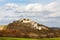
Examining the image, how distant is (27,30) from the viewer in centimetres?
3288

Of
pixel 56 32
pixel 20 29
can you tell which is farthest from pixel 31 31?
pixel 56 32

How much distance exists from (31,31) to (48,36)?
2.48 meters

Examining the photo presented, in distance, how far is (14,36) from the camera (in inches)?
1268

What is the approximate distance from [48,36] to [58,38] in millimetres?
→ 1487

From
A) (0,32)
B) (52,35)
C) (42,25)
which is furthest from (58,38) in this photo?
(0,32)

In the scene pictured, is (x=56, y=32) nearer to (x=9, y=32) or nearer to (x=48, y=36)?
(x=48, y=36)

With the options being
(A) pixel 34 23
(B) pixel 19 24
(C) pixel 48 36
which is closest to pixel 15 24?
(B) pixel 19 24

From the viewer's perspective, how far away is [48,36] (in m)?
32.4

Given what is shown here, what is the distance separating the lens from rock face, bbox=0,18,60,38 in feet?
106

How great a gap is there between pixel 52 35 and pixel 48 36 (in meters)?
0.66

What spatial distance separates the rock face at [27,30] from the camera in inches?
1267

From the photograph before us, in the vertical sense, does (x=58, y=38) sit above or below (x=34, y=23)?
below

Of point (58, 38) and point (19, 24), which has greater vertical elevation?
point (19, 24)

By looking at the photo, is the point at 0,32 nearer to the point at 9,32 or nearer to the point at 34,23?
the point at 9,32
